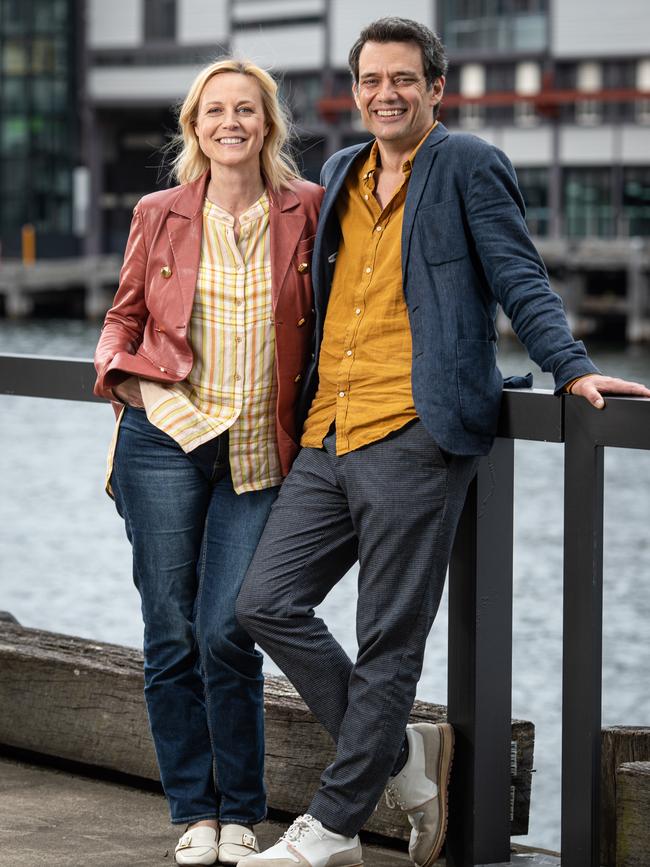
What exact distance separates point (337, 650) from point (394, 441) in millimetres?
434

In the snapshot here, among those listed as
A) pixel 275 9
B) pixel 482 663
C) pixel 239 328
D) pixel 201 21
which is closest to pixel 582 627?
pixel 482 663

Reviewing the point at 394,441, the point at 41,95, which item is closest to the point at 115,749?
the point at 394,441

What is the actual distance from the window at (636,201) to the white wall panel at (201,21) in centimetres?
1699

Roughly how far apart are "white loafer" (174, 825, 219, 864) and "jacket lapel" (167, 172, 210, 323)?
3.55 feet

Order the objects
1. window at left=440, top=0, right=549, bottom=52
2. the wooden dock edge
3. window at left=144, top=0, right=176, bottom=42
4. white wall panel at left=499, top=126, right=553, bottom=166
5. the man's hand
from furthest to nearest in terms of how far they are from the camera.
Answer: window at left=144, top=0, right=176, bottom=42 → white wall panel at left=499, top=126, right=553, bottom=166 → window at left=440, top=0, right=549, bottom=52 → the wooden dock edge → the man's hand

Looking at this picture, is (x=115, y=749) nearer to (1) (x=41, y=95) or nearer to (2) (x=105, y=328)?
(2) (x=105, y=328)

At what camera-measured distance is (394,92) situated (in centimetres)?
307

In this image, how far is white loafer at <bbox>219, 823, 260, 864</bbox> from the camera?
10.6 ft

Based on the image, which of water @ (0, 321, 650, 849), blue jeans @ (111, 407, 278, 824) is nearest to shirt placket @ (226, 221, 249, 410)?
blue jeans @ (111, 407, 278, 824)

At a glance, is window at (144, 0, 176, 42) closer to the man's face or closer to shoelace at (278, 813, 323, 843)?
the man's face

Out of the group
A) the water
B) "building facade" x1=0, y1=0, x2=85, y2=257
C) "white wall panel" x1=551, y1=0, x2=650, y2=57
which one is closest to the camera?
the water

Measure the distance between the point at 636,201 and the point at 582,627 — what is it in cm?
5364

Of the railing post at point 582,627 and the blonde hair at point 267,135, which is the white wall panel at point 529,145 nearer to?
the blonde hair at point 267,135

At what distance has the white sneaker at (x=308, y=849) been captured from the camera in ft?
10.0
